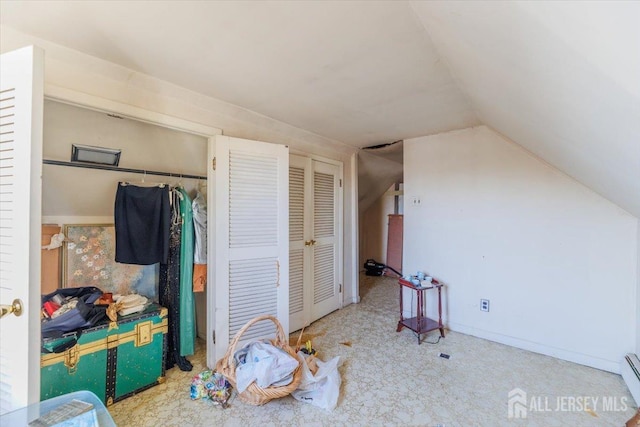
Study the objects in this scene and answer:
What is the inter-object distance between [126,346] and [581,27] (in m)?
2.66

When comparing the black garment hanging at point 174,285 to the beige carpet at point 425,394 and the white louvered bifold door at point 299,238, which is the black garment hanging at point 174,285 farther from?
the white louvered bifold door at point 299,238

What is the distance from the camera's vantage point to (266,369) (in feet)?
5.64

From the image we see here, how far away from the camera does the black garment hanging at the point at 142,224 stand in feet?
6.70

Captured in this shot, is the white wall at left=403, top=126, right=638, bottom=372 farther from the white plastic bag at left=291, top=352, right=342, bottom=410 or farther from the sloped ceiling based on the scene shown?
the white plastic bag at left=291, top=352, right=342, bottom=410

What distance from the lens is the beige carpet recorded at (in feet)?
5.48

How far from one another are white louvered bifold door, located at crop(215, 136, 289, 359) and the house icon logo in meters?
1.75

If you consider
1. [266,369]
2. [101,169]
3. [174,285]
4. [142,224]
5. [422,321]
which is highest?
[101,169]

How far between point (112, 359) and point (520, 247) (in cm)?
347

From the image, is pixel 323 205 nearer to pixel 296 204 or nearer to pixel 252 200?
pixel 296 204

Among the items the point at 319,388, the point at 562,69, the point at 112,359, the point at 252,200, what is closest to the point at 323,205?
the point at 252,200

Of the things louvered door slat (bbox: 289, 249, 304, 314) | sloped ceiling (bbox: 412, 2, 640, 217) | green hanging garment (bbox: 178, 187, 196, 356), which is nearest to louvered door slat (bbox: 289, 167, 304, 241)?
louvered door slat (bbox: 289, 249, 304, 314)

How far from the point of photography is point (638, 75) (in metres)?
0.61

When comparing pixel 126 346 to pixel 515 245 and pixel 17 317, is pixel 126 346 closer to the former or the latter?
pixel 17 317

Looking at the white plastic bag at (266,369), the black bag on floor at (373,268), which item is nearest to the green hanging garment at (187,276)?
the white plastic bag at (266,369)
